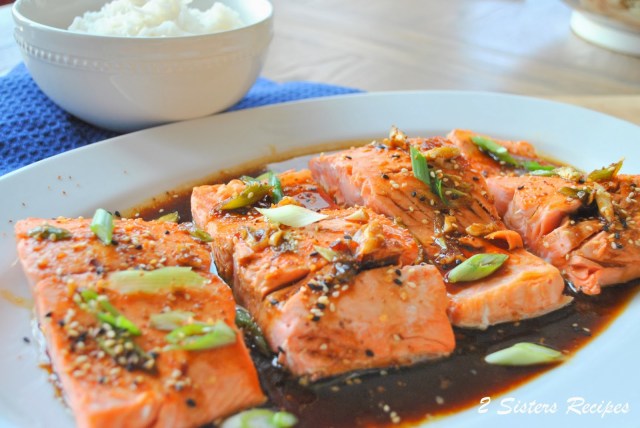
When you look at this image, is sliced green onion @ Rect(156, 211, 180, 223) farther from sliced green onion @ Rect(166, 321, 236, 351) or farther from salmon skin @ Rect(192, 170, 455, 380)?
sliced green onion @ Rect(166, 321, 236, 351)

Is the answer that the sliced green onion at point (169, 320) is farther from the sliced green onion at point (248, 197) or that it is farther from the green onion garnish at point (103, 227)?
the sliced green onion at point (248, 197)

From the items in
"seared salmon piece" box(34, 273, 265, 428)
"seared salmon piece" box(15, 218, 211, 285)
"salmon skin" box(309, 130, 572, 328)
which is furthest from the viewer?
"salmon skin" box(309, 130, 572, 328)

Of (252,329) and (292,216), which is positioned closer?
(252,329)

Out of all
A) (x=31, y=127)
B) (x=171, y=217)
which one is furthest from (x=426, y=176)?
(x=31, y=127)

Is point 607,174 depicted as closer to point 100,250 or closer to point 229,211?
point 229,211

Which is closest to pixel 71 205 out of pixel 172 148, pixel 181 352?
pixel 172 148

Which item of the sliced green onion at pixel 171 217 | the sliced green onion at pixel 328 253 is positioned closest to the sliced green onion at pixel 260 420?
the sliced green onion at pixel 328 253

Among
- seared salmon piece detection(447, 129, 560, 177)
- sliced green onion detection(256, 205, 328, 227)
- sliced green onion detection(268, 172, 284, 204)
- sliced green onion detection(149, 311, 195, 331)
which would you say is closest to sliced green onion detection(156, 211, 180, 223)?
sliced green onion detection(268, 172, 284, 204)
